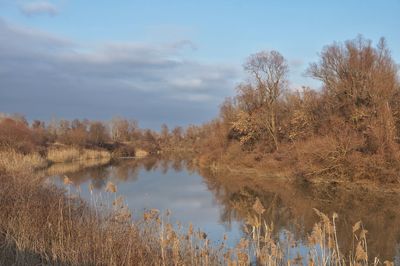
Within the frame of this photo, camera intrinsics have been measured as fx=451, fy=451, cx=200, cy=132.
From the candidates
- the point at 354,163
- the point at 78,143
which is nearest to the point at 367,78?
the point at 354,163

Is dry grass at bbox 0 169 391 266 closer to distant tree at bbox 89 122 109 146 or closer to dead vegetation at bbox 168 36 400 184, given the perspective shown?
dead vegetation at bbox 168 36 400 184

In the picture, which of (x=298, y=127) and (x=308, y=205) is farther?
(x=298, y=127)

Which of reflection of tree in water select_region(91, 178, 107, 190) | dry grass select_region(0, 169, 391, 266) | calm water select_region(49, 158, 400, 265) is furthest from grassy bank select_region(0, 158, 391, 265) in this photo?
reflection of tree in water select_region(91, 178, 107, 190)

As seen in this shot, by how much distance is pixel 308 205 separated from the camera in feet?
56.9

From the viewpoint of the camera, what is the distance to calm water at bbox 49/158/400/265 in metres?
12.1

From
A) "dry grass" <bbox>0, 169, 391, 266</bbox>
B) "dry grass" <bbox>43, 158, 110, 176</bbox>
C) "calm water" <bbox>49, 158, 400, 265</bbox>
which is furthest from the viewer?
"dry grass" <bbox>43, 158, 110, 176</bbox>

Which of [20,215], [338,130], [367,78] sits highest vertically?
[367,78]

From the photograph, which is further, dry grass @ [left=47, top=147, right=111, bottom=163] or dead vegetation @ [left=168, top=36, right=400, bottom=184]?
dry grass @ [left=47, top=147, right=111, bottom=163]

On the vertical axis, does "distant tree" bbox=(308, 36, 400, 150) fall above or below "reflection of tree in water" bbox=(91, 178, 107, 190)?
above

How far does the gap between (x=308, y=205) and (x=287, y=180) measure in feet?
31.0

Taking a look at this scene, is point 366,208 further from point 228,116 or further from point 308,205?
point 228,116

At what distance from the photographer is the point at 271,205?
17562 mm

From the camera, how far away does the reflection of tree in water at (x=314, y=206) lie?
39.0 ft

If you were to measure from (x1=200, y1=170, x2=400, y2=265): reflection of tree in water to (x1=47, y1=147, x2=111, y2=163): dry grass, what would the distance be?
16823 mm
